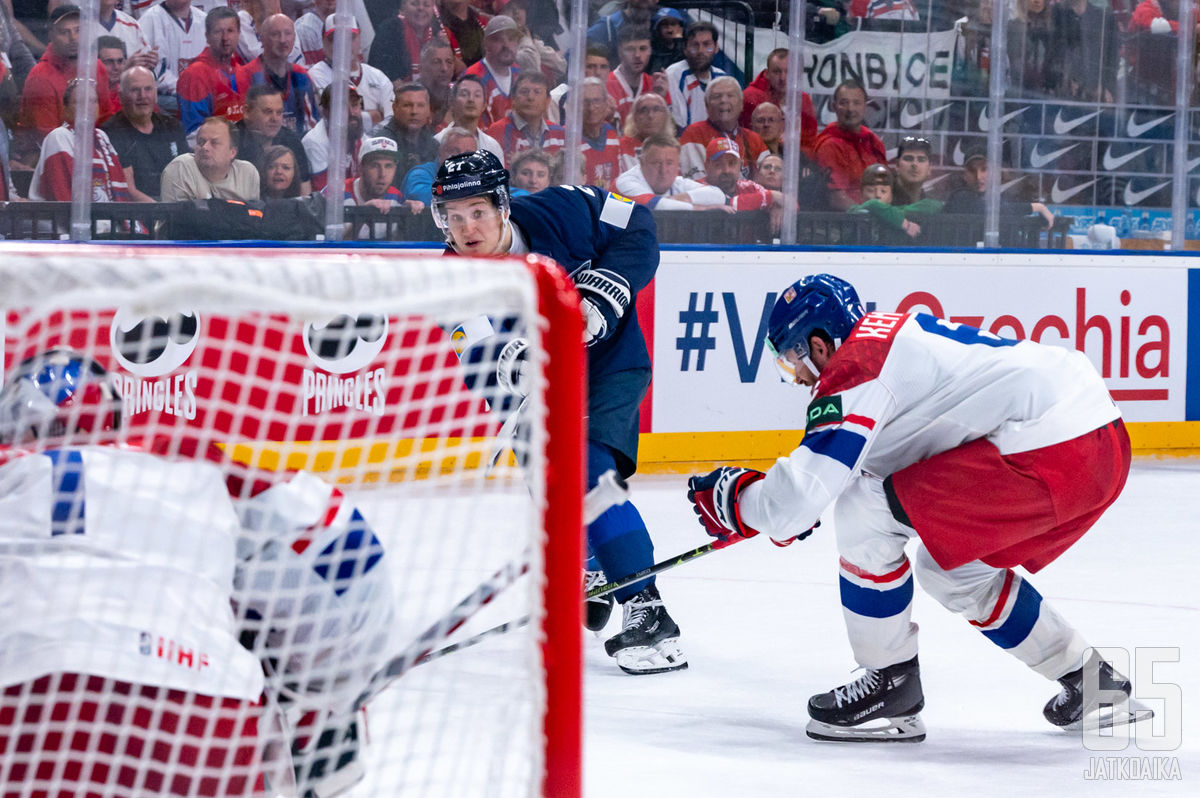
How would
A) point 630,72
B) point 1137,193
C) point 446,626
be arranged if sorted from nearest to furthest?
1. point 446,626
2. point 630,72
3. point 1137,193

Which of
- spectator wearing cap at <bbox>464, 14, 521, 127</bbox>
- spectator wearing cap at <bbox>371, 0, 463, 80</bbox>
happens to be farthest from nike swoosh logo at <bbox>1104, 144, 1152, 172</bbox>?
spectator wearing cap at <bbox>371, 0, 463, 80</bbox>

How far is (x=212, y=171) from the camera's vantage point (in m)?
5.10

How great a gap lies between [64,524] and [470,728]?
2.76 ft

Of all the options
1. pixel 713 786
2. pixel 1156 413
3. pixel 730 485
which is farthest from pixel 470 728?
pixel 1156 413

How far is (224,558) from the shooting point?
1.49 meters

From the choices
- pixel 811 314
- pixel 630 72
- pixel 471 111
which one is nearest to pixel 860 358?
pixel 811 314

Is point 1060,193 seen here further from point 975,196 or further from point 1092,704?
point 1092,704

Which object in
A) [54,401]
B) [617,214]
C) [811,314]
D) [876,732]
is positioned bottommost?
[876,732]

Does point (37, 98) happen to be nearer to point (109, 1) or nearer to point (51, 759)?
point (109, 1)

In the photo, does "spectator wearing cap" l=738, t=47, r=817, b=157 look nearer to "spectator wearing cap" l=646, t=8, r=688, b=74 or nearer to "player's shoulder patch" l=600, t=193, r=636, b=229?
"spectator wearing cap" l=646, t=8, r=688, b=74

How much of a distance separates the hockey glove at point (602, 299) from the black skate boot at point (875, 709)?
0.91 meters

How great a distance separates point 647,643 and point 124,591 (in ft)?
5.99

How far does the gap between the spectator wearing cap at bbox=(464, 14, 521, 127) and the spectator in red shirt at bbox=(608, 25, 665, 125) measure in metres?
0.40

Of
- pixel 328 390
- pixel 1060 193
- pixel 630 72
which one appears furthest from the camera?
pixel 1060 193
